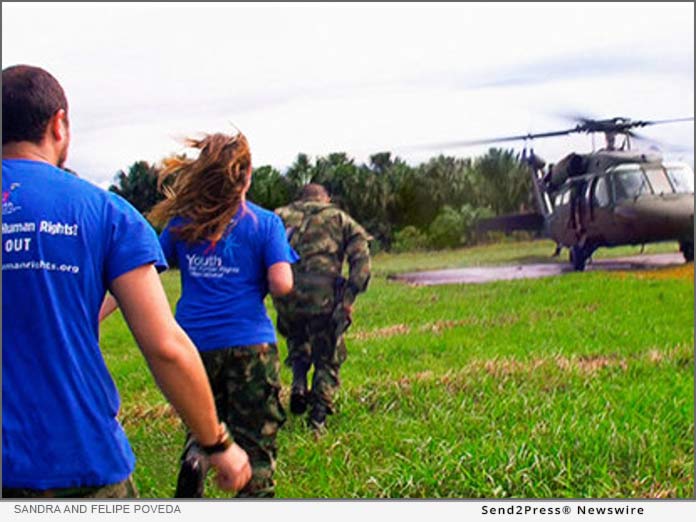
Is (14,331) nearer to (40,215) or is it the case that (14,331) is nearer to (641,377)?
(40,215)

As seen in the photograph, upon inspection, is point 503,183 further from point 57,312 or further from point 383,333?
point 57,312

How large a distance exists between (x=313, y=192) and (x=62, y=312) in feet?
7.82

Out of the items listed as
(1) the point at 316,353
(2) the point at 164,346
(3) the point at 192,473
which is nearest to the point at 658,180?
(1) the point at 316,353

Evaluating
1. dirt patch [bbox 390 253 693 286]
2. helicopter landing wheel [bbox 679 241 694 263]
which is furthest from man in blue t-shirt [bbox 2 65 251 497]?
helicopter landing wheel [bbox 679 241 694 263]

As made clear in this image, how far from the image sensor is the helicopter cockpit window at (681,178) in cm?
425

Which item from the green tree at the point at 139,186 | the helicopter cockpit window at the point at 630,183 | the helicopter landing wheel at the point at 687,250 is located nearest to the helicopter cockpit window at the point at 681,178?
the helicopter cockpit window at the point at 630,183

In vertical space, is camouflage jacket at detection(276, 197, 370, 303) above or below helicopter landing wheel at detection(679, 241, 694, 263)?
above

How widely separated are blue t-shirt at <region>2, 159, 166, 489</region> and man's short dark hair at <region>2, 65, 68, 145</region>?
7 cm

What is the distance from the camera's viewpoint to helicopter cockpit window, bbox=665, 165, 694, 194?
4254 millimetres

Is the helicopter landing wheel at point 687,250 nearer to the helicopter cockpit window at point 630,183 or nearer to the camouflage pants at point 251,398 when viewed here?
the helicopter cockpit window at point 630,183

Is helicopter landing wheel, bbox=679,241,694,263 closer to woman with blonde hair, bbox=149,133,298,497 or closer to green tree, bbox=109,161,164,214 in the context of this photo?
woman with blonde hair, bbox=149,133,298,497

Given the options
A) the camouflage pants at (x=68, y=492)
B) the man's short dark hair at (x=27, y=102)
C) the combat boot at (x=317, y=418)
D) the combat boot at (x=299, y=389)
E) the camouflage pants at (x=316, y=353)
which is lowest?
the combat boot at (x=317, y=418)

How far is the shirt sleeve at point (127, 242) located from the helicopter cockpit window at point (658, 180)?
312 cm
